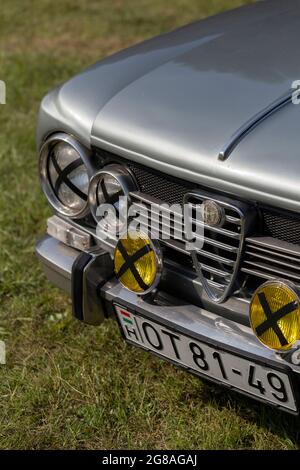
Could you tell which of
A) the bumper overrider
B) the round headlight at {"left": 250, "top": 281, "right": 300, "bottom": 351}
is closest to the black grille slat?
the round headlight at {"left": 250, "top": 281, "right": 300, "bottom": 351}

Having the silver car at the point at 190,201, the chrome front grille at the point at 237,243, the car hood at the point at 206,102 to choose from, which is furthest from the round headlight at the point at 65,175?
the chrome front grille at the point at 237,243

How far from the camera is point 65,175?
2.61 metres

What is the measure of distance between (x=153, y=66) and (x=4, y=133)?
7.91 feet

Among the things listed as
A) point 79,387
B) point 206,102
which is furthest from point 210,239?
point 79,387

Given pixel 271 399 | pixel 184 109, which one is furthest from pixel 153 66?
pixel 271 399

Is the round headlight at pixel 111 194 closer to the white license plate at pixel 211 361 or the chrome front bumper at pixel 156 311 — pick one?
the chrome front bumper at pixel 156 311

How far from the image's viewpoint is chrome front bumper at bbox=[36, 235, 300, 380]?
6.88 feet

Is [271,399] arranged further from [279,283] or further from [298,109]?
[298,109]

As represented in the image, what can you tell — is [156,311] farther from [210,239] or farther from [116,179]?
[116,179]

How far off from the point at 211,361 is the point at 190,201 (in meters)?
0.49

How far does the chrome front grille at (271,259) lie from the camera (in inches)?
79.6

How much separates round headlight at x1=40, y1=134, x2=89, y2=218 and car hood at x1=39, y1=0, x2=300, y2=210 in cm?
12

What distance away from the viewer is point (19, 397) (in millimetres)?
2705

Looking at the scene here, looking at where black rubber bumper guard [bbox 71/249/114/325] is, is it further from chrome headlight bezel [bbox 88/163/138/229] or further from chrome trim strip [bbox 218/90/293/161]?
chrome trim strip [bbox 218/90/293/161]
